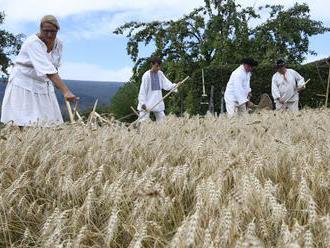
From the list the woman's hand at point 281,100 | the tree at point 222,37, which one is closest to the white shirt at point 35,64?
the woman's hand at point 281,100

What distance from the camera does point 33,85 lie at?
4.86m

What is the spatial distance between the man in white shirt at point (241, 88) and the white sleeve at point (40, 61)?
5.18m

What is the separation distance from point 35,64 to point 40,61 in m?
0.05

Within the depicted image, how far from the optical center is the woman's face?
454cm

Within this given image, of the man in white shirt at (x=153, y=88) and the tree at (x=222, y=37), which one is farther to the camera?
the tree at (x=222, y=37)

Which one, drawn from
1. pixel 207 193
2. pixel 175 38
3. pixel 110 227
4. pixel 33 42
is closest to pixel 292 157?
pixel 207 193

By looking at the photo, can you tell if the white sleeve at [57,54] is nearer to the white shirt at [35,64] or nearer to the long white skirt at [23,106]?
the white shirt at [35,64]

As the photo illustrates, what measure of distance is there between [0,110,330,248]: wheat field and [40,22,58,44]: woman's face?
1.51 meters

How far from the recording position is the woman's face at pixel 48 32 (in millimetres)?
4543

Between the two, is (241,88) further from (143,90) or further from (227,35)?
(227,35)

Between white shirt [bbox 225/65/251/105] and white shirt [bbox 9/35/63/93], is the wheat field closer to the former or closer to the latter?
white shirt [bbox 9/35/63/93]

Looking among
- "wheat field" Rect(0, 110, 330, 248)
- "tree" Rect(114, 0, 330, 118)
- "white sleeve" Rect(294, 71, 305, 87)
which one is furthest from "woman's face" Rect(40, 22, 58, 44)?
"tree" Rect(114, 0, 330, 118)

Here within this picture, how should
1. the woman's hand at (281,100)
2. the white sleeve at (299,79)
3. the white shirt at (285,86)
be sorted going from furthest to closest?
the white sleeve at (299,79)
the white shirt at (285,86)
the woman's hand at (281,100)

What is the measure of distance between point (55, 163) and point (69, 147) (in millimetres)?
385
